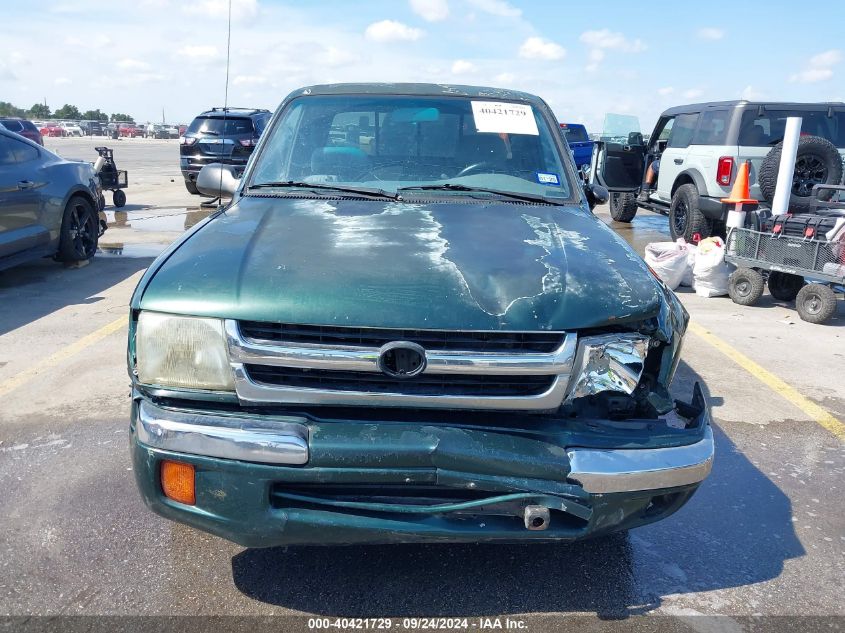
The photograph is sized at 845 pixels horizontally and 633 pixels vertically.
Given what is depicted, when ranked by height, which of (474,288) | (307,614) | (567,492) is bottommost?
(307,614)

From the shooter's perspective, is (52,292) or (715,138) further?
(715,138)

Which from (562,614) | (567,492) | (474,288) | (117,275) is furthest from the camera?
(117,275)

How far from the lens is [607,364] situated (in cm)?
237

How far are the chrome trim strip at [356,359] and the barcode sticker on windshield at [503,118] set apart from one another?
5.97 ft

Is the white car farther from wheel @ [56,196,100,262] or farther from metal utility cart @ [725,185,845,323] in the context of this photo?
metal utility cart @ [725,185,845,323]

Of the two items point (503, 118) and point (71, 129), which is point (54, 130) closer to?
point (71, 129)

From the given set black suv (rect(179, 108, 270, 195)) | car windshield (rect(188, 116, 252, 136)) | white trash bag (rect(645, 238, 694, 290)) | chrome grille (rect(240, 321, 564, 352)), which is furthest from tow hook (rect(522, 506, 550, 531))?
car windshield (rect(188, 116, 252, 136))

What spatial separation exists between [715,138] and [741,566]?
7.55 m

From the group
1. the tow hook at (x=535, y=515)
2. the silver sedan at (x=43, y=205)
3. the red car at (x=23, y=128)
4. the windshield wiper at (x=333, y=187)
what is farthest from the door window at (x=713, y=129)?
the red car at (x=23, y=128)

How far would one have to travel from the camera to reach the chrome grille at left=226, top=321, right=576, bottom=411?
7.34ft

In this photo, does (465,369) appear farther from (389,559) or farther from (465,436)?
(389,559)

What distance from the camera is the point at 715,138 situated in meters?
9.25

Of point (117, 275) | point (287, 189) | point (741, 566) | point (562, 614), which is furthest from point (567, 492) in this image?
point (117, 275)

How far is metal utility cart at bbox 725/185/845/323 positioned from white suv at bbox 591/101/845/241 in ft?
2.43
